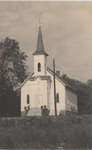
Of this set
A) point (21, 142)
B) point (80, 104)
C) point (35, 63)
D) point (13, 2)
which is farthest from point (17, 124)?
point (80, 104)

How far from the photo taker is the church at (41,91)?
46.1 m

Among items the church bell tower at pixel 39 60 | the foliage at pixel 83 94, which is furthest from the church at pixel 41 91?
the foliage at pixel 83 94

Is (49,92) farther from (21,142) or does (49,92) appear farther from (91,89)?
(21,142)

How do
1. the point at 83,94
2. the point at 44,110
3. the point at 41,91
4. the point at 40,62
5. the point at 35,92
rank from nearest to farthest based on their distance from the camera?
1. the point at 44,110
2. the point at 41,91
3. the point at 35,92
4. the point at 40,62
5. the point at 83,94

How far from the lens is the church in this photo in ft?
151

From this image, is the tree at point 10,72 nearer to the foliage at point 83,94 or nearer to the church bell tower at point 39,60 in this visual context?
the church bell tower at point 39,60

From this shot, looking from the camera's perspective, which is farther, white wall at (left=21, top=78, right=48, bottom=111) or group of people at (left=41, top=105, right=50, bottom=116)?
white wall at (left=21, top=78, right=48, bottom=111)

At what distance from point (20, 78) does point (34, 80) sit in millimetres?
4287

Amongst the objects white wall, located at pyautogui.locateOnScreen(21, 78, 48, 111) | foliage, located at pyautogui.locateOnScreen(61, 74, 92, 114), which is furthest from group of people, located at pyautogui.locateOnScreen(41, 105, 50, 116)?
foliage, located at pyautogui.locateOnScreen(61, 74, 92, 114)

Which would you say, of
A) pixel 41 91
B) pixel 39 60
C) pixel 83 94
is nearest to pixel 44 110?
pixel 41 91

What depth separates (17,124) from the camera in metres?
31.0

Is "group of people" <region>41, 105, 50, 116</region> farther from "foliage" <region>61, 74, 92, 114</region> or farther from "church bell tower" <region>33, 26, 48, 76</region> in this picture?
"foliage" <region>61, 74, 92, 114</region>

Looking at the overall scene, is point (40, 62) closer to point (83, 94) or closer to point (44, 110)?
point (44, 110)

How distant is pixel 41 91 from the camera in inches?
1834
